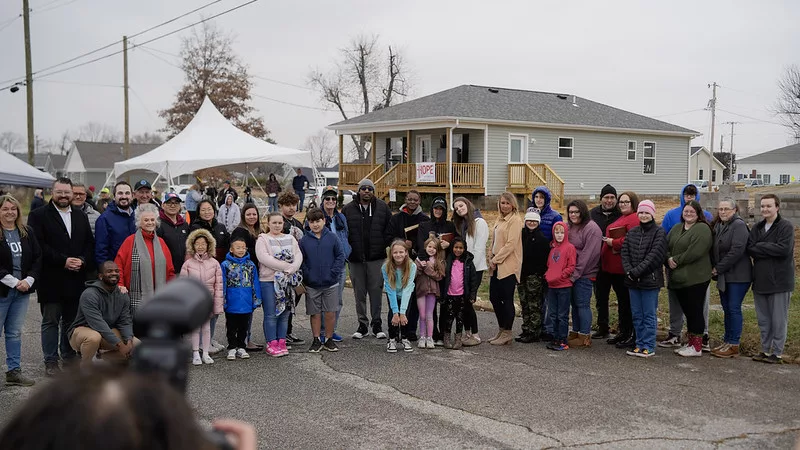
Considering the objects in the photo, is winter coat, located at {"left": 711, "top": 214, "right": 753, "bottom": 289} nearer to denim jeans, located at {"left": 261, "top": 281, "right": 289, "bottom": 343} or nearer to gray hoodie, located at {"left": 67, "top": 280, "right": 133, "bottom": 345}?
denim jeans, located at {"left": 261, "top": 281, "right": 289, "bottom": 343}

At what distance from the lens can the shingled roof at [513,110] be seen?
2691cm

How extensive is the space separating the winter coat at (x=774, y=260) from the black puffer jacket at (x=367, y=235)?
4402 mm

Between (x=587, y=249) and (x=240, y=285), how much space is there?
414 cm

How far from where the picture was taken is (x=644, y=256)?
8141 mm

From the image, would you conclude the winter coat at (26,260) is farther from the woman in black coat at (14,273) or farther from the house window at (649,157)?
the house window at (649,157)

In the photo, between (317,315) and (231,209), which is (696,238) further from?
(231,209)

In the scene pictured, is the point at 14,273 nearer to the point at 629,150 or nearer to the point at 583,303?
the point at 583,303

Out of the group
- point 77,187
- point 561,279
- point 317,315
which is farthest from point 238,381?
point 561,279

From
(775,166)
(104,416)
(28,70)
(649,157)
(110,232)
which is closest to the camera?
(104,416)

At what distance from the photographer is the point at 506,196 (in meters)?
8.88

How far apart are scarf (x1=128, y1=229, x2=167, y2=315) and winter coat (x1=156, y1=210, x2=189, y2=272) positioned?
392 mm

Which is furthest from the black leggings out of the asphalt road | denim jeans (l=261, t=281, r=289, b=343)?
denim jeans (l=261, t=281, r=289, b=343)

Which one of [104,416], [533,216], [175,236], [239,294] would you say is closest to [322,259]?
[239,294]

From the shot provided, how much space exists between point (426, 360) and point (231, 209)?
293 inches
